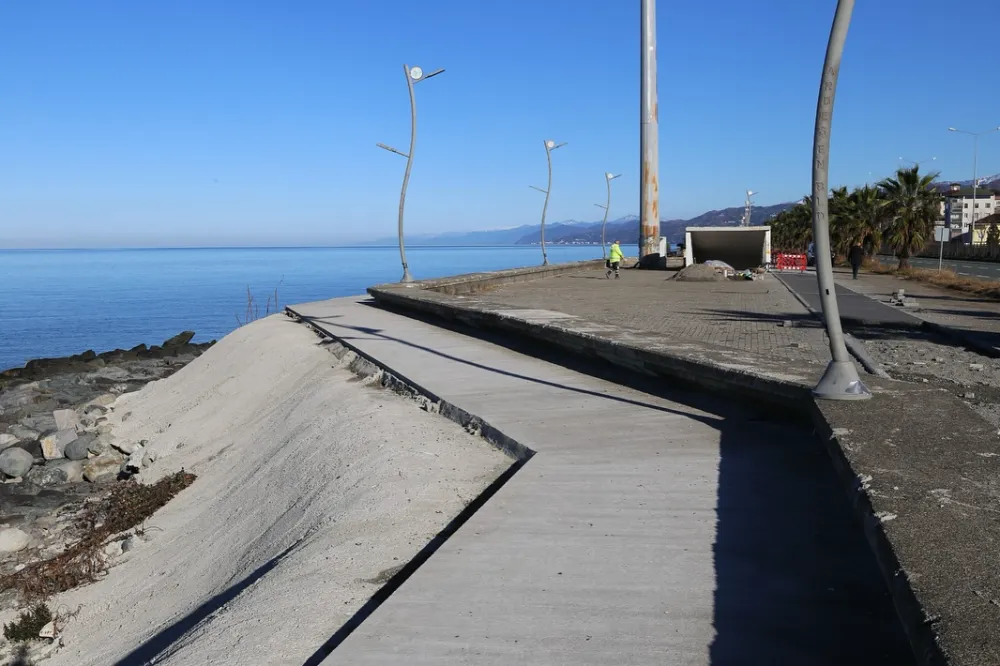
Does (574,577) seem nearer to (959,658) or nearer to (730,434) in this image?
(959,658)

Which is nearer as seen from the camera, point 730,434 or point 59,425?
point 730,434

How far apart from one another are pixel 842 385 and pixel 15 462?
1161cm

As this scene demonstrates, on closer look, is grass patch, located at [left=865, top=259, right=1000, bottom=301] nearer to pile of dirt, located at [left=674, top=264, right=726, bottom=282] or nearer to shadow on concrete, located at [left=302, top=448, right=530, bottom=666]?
pile of dirt, located at [left=674, top=264, right=726, bottom=282]

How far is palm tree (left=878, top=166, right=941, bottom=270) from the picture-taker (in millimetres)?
45094

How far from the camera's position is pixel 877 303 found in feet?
66.9

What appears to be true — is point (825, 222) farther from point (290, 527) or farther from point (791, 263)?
point (791, 263)

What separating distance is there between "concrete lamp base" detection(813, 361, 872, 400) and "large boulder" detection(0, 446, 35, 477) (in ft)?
37.1

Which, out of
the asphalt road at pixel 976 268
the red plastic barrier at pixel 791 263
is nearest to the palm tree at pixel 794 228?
the asphalt road at pixel 976 268

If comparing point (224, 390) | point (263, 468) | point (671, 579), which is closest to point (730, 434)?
point (671, 579)

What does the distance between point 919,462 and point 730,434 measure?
2.18m

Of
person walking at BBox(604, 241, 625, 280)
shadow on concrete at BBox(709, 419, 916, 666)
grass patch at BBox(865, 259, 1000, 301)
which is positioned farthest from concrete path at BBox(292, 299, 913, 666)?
person walking at BBox(604, 241, 625, 280)

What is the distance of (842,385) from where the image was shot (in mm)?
5734

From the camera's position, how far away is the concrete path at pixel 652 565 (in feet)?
10.6

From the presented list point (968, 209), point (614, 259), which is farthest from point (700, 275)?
point (968, 209)
